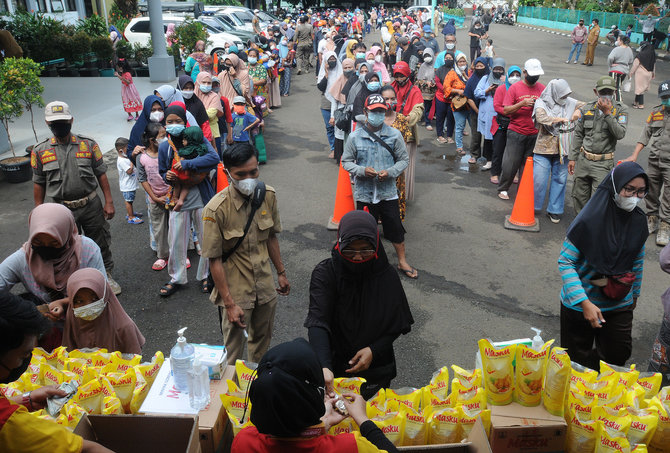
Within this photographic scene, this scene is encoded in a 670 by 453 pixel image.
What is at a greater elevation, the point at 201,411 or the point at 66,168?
the point at 66,168

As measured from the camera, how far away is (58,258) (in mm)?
3729

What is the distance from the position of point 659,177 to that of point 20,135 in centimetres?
1221

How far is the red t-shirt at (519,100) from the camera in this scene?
25.5 ft

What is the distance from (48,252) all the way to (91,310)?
0.66 metres

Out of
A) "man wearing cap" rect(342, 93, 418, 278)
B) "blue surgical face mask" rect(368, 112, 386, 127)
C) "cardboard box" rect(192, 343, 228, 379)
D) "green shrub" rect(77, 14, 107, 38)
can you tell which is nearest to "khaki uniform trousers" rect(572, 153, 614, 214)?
"man wearing cap" rect(342, 93, 418, 278)

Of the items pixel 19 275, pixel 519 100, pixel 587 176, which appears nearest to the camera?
pixel 19 275

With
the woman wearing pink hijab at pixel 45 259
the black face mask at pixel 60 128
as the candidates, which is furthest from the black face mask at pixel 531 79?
the woman wearing pink hijab at pixel 45 259

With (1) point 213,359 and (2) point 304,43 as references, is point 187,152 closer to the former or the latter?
(1) point 213,359

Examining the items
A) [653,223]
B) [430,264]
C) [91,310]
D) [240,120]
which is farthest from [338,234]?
[240,120]

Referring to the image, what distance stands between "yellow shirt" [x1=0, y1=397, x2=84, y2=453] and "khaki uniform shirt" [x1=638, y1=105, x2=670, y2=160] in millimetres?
7274

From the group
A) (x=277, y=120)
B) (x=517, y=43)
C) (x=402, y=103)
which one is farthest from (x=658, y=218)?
(x=517, y=43)

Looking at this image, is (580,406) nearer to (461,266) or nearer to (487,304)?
(487,304)

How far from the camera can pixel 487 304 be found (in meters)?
5.78

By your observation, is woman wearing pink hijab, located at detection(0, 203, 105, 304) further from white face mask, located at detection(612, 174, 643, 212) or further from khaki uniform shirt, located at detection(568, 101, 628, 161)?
khaki uniform shirt, located at detection(568, 101, 628, 161)
